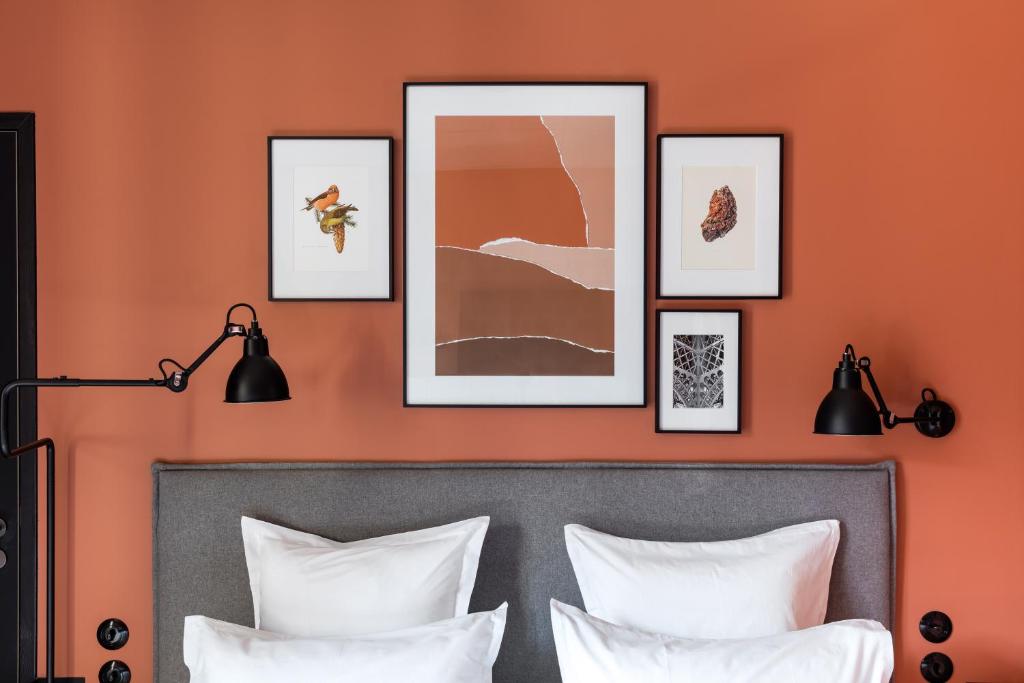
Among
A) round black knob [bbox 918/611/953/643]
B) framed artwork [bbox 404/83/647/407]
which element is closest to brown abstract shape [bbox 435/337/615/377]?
framed artwork [bbox 404/83/647/407]

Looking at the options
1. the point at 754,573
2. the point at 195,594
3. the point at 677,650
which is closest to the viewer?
the point at 677,650

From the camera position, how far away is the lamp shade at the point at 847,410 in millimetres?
1588

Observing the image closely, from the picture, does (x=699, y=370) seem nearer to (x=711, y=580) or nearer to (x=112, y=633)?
(x=711, y=580)

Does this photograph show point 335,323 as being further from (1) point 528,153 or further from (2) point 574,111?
(2) point 574,111

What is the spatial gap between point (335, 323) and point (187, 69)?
0.80 meters

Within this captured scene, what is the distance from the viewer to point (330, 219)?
5.92 ft

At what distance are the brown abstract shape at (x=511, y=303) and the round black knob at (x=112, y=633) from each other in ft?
3.82

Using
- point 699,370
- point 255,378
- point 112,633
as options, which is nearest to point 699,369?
point 699,370

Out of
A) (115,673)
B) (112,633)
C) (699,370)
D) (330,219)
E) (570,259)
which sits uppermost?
(330,219)

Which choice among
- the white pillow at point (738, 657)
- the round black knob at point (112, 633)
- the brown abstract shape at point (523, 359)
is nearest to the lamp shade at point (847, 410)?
the white pillow at point (738, 657)

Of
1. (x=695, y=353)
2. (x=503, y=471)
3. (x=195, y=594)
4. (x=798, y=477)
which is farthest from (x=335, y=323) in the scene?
(x=798, y=477)

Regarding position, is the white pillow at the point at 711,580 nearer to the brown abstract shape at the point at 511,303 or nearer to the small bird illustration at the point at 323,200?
the brown abstract shape at the point at 511,303

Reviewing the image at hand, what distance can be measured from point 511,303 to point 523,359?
0.52 feet

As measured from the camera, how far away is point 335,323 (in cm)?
182
